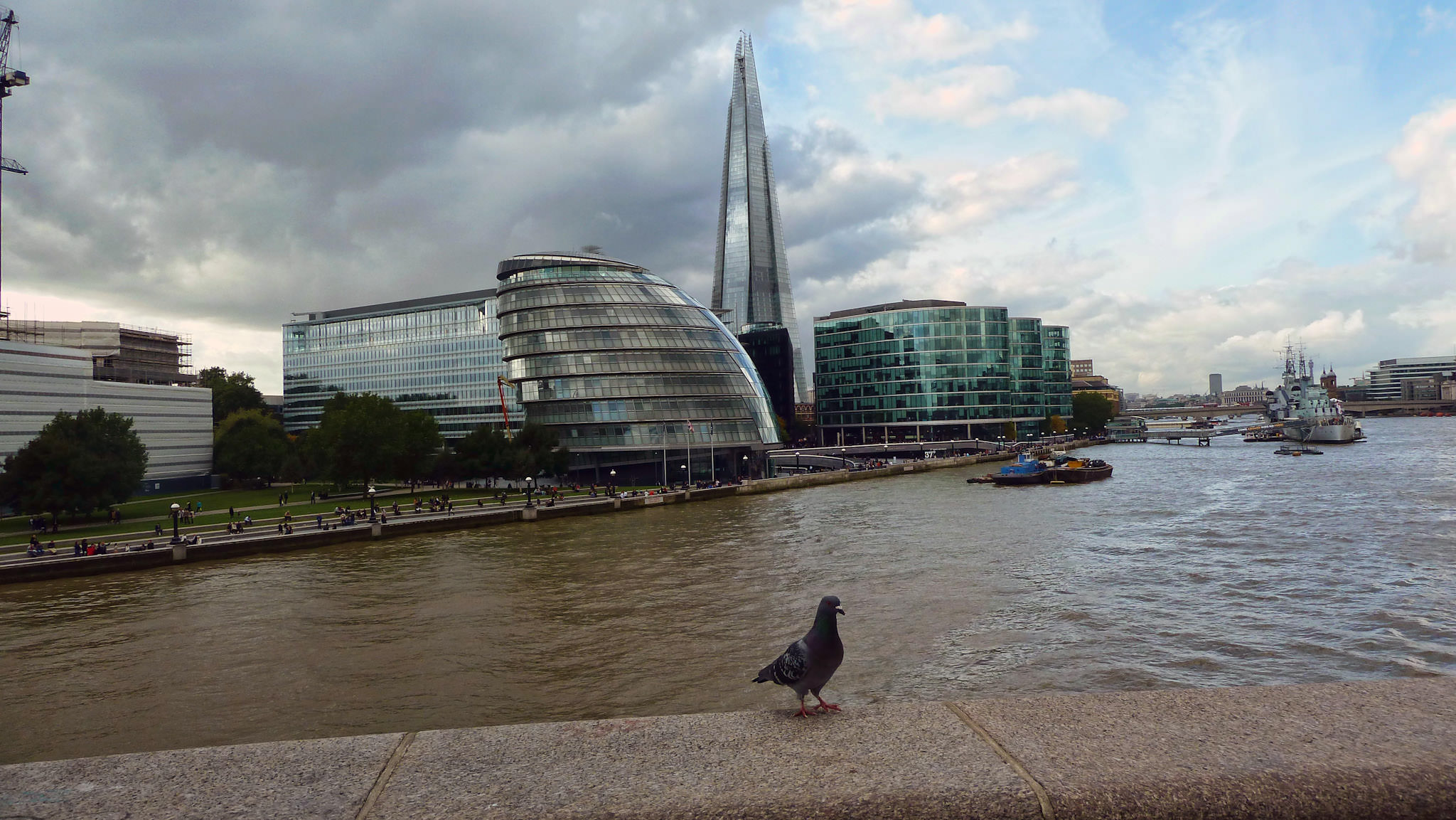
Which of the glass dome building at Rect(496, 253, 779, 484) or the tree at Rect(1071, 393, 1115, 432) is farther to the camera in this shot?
the tree at Rect(1071, 393, 1115, 432)

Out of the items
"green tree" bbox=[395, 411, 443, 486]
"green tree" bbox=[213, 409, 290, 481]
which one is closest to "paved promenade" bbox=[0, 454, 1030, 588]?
"green tree" bbox=[395, 411, 443, 486]

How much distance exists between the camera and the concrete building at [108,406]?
215 feet

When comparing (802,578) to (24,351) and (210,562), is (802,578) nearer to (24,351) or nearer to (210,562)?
(210,562)

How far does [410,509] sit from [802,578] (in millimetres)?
41992

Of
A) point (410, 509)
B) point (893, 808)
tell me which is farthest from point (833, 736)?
point (410, 509)

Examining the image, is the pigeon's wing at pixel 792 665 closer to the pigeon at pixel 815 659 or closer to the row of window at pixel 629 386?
the pigeon at pixel 815 659

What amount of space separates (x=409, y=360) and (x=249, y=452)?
160 ft

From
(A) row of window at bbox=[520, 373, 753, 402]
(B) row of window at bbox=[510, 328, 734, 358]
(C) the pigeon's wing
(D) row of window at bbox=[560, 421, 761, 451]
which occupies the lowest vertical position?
(C) the pigeon's wing

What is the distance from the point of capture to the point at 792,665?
26.2 feet

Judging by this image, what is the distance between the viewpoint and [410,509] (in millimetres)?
61844

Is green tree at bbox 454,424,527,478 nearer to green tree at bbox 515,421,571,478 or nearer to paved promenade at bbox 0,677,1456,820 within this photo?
green tree at bbox 515,421,571,478

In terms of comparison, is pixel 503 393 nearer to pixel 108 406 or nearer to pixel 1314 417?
pixel 108 406

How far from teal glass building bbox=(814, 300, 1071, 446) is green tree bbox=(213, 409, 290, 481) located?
102370 millimetres

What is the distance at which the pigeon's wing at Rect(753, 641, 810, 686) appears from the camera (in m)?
7.88
